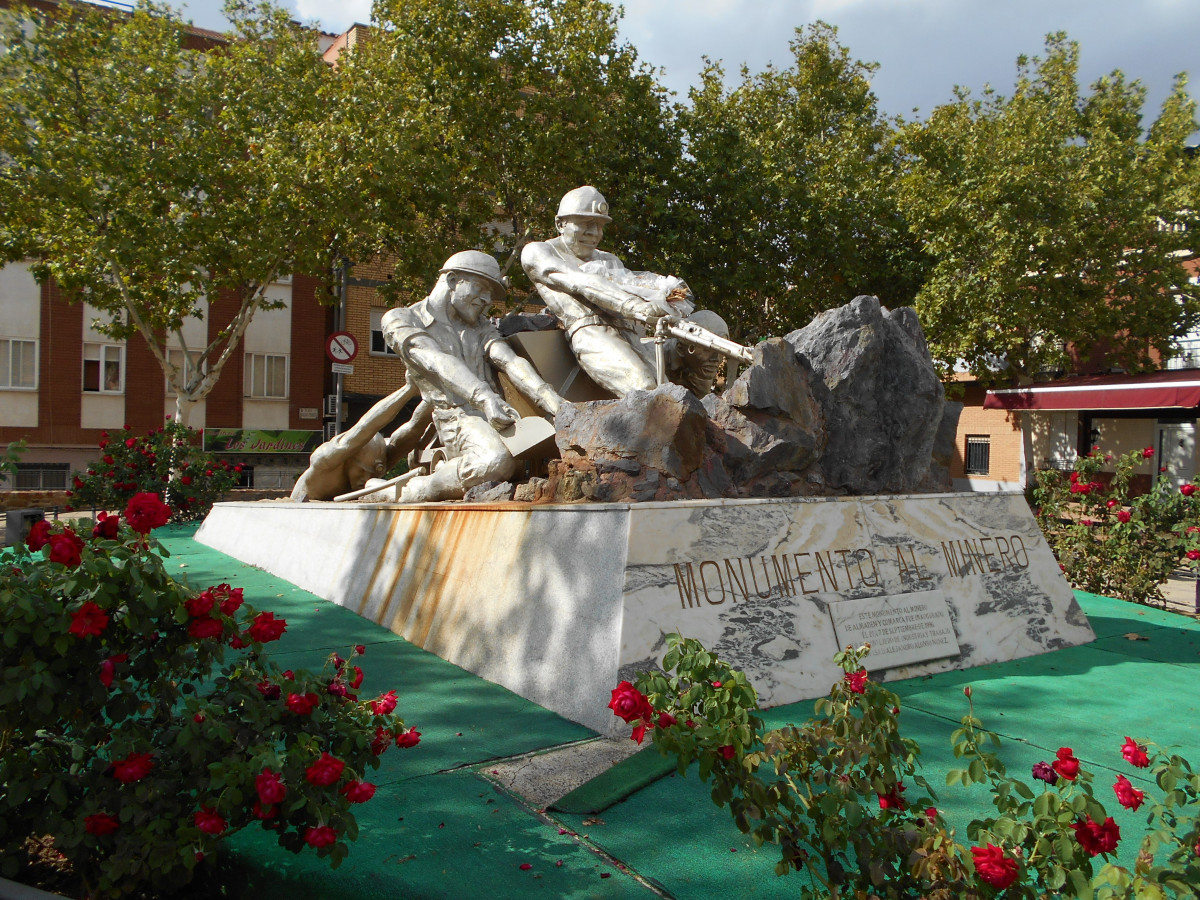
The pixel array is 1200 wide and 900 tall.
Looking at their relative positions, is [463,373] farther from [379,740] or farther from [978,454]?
[978,454]

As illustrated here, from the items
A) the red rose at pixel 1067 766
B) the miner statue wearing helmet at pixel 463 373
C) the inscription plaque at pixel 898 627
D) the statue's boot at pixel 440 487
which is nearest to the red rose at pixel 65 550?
the red rose at pixel 1067 766

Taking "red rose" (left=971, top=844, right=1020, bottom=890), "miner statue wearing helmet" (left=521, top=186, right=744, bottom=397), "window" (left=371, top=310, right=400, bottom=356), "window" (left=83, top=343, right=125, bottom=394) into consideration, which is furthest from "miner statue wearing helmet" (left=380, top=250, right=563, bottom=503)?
"window" (left=83, top=343, right=125, bottom=394)

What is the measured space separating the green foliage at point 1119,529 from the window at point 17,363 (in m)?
24.0

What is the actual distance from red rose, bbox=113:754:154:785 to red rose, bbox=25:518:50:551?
57 cm

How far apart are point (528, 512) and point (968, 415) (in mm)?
22092

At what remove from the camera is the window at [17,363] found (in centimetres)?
2339

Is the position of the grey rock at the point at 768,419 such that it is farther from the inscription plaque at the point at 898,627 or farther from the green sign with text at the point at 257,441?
the green sign with text at the point at 257,441

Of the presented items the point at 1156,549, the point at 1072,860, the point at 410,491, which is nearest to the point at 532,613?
the point at 410,491

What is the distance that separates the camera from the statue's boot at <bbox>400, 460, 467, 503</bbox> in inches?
229

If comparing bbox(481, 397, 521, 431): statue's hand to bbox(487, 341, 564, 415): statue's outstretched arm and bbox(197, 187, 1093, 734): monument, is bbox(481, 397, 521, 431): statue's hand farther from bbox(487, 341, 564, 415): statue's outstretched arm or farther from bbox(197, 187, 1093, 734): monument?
bbox(487, 341, 564, 415): statue's outstretched arm

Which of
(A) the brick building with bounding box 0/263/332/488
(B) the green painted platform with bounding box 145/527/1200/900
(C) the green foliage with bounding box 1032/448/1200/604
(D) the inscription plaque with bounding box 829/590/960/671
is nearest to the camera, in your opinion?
(B) the green painted platform with bounding box 145/527/1200/900

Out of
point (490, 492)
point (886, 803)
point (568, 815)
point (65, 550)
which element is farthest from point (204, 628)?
point (490, 492)

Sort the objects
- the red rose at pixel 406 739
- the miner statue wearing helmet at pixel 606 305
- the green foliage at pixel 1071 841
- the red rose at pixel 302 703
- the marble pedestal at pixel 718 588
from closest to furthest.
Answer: the green foliage at pixel 1071 841 → the red rose at pixel 302 703 → the red rose at pixel 406 739 → the marble pedestal at pixel 718 588 → the miner statue wearing helmet at pixel 606 305

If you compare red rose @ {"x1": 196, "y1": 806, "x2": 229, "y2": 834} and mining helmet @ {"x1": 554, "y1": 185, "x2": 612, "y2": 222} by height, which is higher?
mining helmet @ {"x1": 554, "y1": 185, "x2": 612, "y2": 222}
